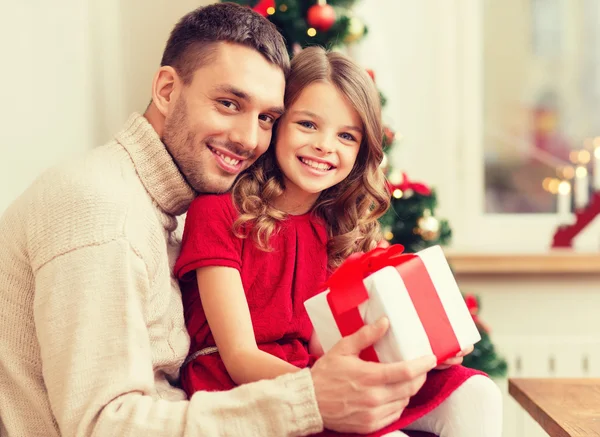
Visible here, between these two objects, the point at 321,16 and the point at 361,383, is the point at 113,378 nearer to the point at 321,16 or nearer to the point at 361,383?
the point at 361,383

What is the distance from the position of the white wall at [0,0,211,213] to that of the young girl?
0.70 m

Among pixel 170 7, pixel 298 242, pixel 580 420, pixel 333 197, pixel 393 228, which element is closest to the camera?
pixel 580 420

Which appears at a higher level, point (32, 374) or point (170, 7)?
point (170, 7)

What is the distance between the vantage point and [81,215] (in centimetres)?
117

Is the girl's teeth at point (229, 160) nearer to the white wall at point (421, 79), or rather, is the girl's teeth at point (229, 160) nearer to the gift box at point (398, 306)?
the gift box at point (398, 306)

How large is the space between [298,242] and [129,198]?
417 mm

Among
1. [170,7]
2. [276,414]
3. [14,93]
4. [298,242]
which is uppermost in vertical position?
[170,7]

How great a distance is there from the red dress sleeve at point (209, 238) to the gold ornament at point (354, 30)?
93cm

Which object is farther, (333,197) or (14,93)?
(14,93)

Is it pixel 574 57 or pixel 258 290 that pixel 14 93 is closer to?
pixel 258 290

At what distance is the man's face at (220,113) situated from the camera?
1.41 meters

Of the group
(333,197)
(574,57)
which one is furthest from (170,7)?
(574,57)

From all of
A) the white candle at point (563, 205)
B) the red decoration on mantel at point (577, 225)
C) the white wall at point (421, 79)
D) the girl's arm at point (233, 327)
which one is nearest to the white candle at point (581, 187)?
the white candle at point (563, 205)

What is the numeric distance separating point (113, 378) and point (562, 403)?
97 centimetres
